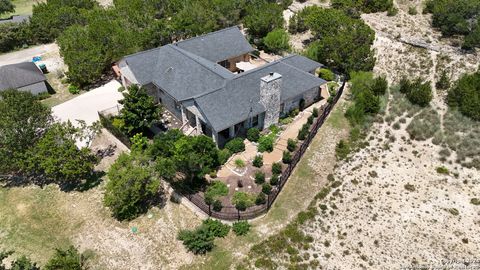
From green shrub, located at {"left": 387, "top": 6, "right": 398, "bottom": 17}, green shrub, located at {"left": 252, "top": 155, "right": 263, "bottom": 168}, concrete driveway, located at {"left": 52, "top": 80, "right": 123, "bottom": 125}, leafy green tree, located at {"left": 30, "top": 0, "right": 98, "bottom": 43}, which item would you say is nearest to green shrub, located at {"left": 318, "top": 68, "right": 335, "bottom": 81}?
green shrub, located at {"left": 252, "top": 155, "right": 263, "bottom": 168}

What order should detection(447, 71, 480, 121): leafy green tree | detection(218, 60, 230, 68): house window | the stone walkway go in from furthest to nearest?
detection(218, 60, 230, 68): house window → detection(447, 71, 480, 121): leafy green tree → the stone walkway

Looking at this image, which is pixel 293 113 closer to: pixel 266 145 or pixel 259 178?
pixel 266 145

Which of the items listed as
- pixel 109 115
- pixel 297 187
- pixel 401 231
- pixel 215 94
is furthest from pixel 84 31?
pixel 401 231

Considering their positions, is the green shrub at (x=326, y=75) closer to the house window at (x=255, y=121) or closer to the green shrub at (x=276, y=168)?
the house window at (x=255, y=121)

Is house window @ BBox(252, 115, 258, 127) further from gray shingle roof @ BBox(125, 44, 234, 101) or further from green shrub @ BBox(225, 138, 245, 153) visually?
gray shingle roof @ BBox(125, 44, 234, 101)

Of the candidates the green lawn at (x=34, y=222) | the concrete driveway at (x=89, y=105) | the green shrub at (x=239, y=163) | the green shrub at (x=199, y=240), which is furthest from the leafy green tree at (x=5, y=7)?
the green shrub at (x=199, y=240)

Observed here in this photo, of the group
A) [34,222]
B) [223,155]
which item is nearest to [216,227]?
[223,155]
